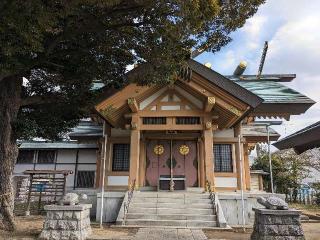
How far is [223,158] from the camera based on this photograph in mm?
13766

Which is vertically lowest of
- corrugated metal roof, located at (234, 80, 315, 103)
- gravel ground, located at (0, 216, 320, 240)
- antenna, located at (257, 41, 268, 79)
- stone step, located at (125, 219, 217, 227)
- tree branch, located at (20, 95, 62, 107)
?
gravel ground, located at (0, 216, 320, 240)

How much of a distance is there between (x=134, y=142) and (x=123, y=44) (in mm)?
4358

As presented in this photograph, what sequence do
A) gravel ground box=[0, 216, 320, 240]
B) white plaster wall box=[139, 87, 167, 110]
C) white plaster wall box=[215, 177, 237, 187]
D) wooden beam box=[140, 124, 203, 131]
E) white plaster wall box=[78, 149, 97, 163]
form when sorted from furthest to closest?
white plaster wall box=[78, 149, 97, 163] → white plaster wall box=[215, 177, 237, 187] → white plaster wall box=[139, 87, 167, 110] → wooden beam box=[140, 124, 203, 131] → gravel ground box=[0, 216, 320, 240]

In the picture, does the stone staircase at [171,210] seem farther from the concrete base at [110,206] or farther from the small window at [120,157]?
the small window at [120,157]

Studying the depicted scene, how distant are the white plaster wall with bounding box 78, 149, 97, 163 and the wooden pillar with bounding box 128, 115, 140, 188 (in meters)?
10.4

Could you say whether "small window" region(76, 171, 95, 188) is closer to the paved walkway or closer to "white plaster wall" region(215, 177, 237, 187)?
"white plaster wall" region(215, 177, 237, 187)

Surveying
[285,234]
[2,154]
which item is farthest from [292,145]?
[2,154]

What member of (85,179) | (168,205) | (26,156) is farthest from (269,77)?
(26,156)

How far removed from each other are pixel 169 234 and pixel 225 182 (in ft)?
19.5

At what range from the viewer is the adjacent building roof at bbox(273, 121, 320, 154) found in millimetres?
5867

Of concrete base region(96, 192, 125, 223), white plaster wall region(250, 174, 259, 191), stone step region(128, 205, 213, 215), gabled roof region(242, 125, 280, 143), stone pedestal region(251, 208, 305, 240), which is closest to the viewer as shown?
stone pedestal region(251, 208, 305, 240)

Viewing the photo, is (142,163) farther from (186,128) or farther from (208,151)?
(208,151)

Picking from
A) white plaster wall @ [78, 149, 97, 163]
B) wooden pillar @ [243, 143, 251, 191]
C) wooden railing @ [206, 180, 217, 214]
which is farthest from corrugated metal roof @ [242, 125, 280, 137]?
white plaster wall @ [78, 149, 97, 163]

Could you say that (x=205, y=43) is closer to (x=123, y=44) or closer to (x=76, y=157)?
(x=123, y=44)
